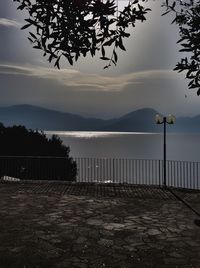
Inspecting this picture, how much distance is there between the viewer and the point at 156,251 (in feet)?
28.6

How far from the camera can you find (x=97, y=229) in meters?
10.4

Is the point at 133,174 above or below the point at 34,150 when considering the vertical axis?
below

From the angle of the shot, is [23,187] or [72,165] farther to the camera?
[72,165]

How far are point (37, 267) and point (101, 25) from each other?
5.47m

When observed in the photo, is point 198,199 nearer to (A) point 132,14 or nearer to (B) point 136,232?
(B) point 136,232

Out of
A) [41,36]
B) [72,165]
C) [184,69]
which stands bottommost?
[72,165]

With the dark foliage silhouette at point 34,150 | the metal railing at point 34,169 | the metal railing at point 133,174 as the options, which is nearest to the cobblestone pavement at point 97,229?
the metal railing at point 133,174

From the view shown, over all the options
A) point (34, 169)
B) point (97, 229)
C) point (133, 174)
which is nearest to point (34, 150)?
point (34, 169)

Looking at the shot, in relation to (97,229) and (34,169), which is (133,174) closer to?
(34,169)

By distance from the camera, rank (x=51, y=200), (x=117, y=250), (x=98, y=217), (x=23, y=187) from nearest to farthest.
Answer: (x=117, y=250) → (x=98, y=217) → (x=51, y=200) → (x=23, y=187)

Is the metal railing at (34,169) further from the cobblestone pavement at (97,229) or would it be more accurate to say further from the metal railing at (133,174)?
the cobblestone pavement at (97,229)

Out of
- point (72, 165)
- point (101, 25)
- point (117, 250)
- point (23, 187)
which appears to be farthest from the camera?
point (72, 165)

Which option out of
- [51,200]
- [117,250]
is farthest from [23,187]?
[117,250]

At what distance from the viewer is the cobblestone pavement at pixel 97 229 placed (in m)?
8.15
